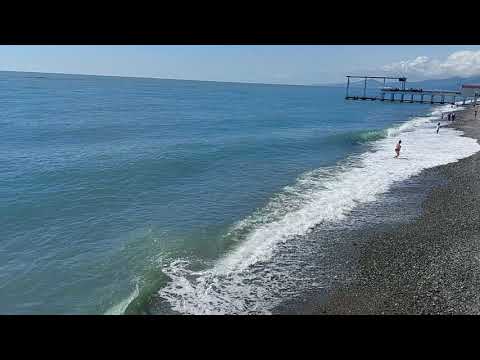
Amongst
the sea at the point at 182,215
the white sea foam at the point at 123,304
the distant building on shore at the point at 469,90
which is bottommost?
the white sea foam at the point at 123,304

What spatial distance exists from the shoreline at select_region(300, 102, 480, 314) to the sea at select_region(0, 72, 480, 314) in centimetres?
110

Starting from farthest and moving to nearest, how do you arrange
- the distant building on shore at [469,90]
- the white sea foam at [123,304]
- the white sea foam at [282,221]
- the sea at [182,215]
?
the distant building on shore at [469,90] < the sea at [182,215] < the white sea foam at [282,221] < the white sea foam at [123,304]

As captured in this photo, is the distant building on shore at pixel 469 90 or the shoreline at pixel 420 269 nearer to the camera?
the shoreline at pixel 420 269

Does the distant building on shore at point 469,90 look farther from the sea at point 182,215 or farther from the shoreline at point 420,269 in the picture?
the shoreline at point 420,269

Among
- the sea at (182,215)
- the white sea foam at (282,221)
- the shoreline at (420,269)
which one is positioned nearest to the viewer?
the shoreline at (420,269)

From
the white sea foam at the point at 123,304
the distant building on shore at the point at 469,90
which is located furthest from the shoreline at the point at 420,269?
the distant building on shore at the point at 469,90

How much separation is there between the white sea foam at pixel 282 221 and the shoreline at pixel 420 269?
2452mm

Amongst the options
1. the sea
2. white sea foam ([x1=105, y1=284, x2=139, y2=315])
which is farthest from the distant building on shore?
white sea foam ([x1=105, y1=284, x2=139, y2=315])

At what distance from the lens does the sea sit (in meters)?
13.6

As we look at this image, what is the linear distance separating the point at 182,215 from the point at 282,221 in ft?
18.7

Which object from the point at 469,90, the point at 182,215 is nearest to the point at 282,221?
the point at 182,215

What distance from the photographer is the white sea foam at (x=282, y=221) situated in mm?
12836
